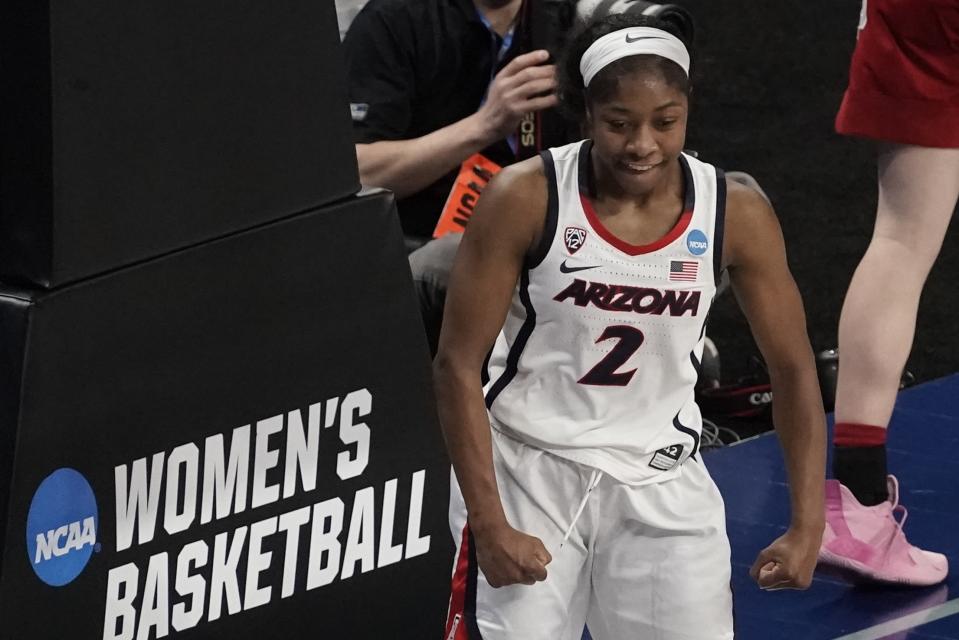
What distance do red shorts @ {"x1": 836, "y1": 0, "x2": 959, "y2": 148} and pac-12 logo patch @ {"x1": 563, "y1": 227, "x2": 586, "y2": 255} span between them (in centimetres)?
120

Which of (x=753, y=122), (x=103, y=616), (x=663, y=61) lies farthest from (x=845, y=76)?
(x=103, y=616)

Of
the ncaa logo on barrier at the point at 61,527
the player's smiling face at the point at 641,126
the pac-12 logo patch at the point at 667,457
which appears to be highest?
the player's smiling face at the point at 641,126

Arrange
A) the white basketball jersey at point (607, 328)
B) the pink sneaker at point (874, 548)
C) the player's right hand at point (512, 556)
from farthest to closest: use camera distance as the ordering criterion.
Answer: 1. the pink sneaker at point (874, 548)
2. the white basketball jersey at point (607, 328)
3. the player's right hand at point (512, 556)

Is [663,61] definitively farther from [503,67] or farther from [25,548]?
[503,67]

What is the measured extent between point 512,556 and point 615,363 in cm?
31

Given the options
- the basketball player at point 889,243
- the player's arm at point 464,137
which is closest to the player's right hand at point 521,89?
the player's arm at point 464,137

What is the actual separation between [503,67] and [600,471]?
56.4 inches

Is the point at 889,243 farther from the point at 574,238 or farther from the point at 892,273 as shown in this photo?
the point at 574,238

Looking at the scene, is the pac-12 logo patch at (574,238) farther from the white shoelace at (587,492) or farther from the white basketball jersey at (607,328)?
the white shoelace at (587,492)

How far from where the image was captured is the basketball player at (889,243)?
336 cm

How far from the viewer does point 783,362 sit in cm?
246

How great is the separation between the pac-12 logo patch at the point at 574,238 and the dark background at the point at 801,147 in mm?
2271

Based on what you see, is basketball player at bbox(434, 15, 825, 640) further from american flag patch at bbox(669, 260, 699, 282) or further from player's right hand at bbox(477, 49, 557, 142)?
player's right hand at bbox(477, 49, 557, 142)

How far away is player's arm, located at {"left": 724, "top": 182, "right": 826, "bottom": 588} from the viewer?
7.95 ft
